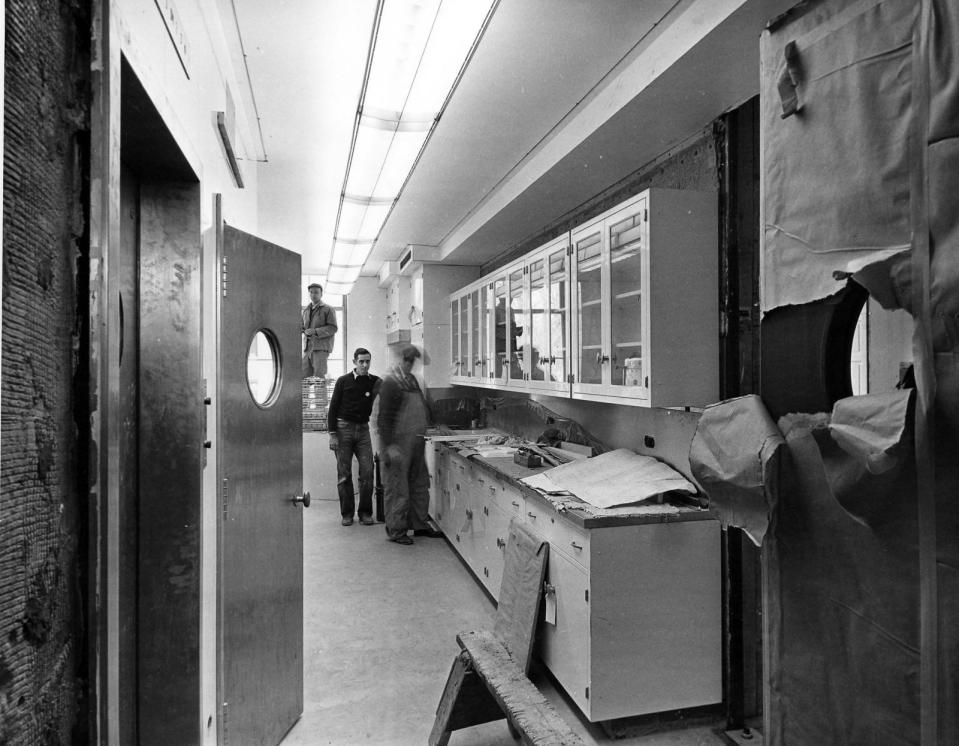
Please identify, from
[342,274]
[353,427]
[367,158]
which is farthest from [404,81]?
[342,274]

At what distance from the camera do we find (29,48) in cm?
62

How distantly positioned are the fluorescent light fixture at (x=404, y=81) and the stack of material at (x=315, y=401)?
12.5 ft

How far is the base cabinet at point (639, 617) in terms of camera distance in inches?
95.2

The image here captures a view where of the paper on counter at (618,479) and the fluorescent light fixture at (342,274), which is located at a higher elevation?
the fluorescent light fixture at (342,274)

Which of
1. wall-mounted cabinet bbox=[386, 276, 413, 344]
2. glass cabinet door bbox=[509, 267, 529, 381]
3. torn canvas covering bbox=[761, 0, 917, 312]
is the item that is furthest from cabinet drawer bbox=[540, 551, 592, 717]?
wall-mounted cabinet bbox=[386, 276, 413, 344]

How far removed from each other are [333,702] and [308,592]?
1367 mm

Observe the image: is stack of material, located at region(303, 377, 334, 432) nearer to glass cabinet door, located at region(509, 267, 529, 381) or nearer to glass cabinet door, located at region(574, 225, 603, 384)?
glass cabinet door, located at region(509, 267, 529, 381)

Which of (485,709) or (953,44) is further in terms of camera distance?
(485,709)


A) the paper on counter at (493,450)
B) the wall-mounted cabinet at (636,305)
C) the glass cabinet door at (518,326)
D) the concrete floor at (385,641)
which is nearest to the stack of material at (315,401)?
the concrete floor at (385,641)

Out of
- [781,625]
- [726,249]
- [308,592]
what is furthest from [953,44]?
[308,592]

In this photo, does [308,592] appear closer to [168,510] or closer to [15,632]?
[168,510]

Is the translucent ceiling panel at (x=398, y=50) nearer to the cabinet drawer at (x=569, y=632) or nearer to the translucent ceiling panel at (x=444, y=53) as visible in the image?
the translucent ceiling panel at (x=444, y=53)

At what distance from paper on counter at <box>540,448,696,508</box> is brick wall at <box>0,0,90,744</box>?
7.08 ft

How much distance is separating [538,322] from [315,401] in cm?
433
